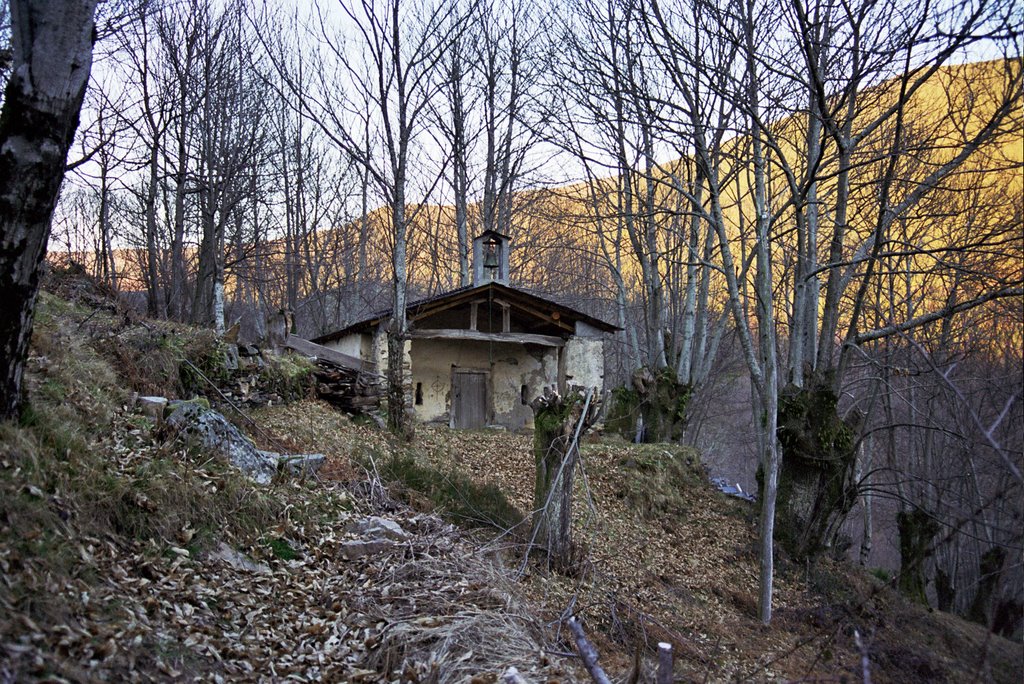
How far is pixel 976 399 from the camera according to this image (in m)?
10.3

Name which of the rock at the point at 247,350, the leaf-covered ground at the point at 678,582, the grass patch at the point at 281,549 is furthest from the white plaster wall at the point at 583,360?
the grass patch at the point at 281,549

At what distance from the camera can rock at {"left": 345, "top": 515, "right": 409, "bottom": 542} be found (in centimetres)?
597

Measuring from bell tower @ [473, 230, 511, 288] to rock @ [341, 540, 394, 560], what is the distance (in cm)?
1216

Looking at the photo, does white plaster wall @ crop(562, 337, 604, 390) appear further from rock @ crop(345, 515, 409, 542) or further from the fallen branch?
the fallen branch

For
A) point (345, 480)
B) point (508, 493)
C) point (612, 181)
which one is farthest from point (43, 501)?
point (612, 181)

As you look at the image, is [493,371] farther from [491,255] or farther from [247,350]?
[247,350]

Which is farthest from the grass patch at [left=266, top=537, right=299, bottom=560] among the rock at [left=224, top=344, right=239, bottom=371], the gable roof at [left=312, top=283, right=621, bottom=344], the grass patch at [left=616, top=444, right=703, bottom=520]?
the gable roof at [left=312, top=283, right=621, bottom=344]

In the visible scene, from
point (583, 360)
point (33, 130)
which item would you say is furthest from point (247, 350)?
point (583, 360)

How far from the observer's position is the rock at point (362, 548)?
5633mm

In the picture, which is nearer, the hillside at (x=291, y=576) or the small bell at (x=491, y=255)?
the hillside at (x=291, y=576)

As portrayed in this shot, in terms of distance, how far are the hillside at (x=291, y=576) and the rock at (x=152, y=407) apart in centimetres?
22

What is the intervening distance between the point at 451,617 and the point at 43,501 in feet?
8.92

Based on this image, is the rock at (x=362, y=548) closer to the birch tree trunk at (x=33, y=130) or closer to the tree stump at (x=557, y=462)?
the tree stump at (x=557, y=462)

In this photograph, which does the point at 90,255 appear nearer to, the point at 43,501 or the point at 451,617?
the point at 43,501
